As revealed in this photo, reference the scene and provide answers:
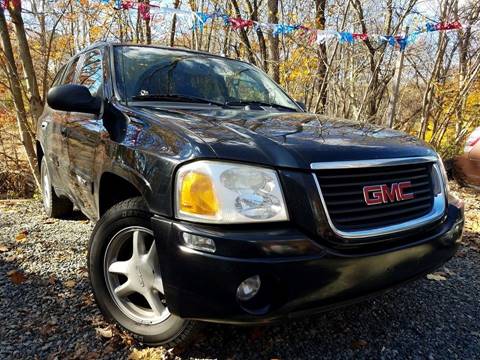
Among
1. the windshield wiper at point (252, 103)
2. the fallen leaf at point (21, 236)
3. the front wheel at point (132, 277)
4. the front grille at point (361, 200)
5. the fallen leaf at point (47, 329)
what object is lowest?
the fallen leaf at point (21, 236)

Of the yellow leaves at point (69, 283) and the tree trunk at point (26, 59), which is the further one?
the tree trunk at point (26, 59)

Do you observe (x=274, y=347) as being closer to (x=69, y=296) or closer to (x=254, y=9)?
(x=69, y=296)

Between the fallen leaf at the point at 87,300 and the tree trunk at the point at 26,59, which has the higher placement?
the tree trunk at the point at 26,59

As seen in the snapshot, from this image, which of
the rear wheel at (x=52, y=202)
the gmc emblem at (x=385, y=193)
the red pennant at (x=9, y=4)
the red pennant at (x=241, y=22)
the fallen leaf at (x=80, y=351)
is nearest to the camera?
the gmc emblem at (x=385, y=193)

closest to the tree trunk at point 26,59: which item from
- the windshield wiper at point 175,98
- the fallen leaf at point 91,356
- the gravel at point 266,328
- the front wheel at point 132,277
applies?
the gravel at point 266,328

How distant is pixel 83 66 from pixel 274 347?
2.88 meters

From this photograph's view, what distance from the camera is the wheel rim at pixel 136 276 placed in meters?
1.95

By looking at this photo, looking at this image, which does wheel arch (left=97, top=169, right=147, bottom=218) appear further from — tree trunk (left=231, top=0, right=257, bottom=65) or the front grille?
tree trunk (left=231, top=0, right=257, bottom=65)

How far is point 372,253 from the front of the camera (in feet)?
5.73

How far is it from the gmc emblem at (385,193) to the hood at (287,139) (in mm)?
146

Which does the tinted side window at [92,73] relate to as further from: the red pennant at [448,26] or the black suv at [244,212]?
the red pennant at [448,26]

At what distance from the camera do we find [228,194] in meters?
1.63

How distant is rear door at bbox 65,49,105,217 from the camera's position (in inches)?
103

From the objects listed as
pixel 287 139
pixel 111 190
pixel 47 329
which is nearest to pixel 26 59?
pixel 111 190
